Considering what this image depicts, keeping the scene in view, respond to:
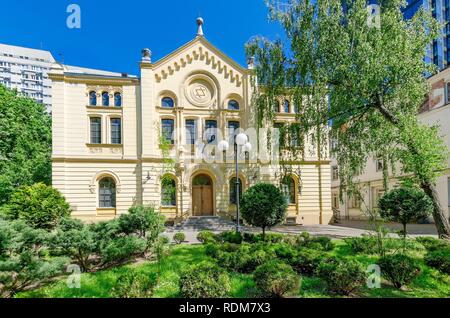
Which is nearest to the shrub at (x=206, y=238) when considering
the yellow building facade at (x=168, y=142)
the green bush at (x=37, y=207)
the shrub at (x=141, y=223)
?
the shrub at (x=141, y=223)

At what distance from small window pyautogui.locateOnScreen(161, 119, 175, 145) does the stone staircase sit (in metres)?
6.59

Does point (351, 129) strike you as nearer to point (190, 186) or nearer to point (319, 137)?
point (319, 137)

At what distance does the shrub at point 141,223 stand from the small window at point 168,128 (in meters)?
11.8

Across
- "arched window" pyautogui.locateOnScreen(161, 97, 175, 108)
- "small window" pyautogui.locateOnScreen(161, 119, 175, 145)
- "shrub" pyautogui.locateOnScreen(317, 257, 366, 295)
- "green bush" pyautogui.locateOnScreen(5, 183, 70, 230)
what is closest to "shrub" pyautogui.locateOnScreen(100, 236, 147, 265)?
"shrub" pyautogui.locateOnScreen(317, 257, 366, 295)

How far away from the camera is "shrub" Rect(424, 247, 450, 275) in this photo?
8.24 m

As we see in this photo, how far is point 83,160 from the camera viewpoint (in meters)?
19.5

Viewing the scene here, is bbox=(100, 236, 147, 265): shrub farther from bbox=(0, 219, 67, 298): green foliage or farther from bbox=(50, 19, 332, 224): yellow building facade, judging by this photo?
bbox=(50, 19, 332, 224): yellow building facade

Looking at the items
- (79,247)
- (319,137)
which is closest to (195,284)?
(79,247)

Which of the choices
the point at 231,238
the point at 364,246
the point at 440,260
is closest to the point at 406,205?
the point at 364,246

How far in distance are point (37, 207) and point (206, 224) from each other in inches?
423

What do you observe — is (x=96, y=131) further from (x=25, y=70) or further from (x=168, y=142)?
(x=25, y=70)

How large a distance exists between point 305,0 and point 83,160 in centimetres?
1868

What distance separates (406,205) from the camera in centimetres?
1188

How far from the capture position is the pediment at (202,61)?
21.0 metres
